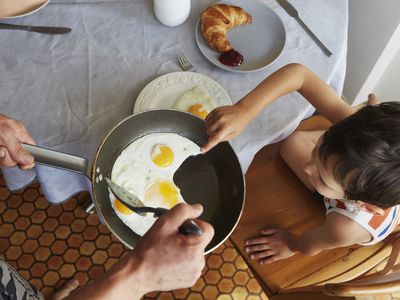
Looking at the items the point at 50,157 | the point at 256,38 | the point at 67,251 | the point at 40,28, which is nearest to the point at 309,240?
the point at 256,38

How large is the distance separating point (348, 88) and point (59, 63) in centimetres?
137

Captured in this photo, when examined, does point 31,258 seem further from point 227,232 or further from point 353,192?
point 353,192

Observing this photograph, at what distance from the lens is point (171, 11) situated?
38.9 inches

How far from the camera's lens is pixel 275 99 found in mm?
962

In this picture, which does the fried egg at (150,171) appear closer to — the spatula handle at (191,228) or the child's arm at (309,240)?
the spatula handle at (191,228)

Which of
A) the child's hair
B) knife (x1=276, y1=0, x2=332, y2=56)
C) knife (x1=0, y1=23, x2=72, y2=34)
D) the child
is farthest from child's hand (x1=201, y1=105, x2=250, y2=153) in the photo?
knife (x1=0, y1=23, x2=72, y2=34)

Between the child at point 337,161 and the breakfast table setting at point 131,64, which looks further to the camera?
the breakfast table setting at point 131,64

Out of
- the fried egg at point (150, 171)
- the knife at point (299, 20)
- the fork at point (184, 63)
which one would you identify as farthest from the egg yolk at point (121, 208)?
the knife at point (299, 20)

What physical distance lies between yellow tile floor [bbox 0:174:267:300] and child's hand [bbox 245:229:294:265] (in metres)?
0.54

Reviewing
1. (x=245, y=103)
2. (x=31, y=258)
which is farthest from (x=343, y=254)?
(x=31, y=258)

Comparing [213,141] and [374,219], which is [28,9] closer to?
[213,141]

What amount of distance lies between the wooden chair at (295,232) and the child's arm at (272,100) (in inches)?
9.2

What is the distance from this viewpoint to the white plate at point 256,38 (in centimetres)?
102

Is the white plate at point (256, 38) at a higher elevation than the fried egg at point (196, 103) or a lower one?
higher
